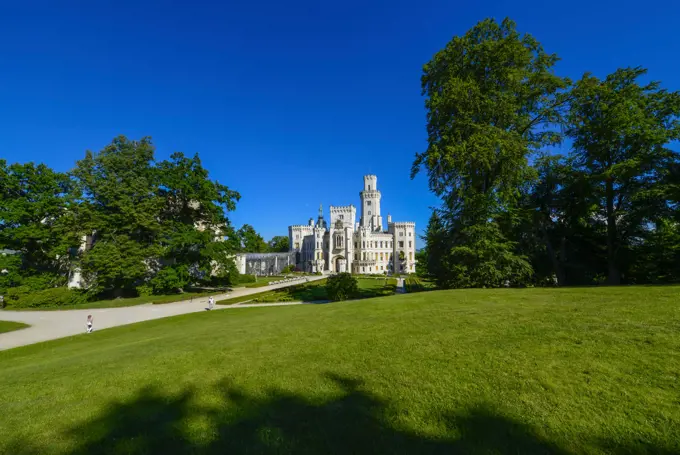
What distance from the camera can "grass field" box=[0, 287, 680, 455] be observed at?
3416 mm

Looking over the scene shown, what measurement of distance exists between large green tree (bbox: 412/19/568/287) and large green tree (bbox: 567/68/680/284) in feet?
7.11

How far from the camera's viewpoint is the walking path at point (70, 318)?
16.2m

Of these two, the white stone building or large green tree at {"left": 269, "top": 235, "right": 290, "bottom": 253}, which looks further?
large green tree at {"left": 269, "top": 235, "right": 290, "bottom": 253}

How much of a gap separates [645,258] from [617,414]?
2106 centimetres

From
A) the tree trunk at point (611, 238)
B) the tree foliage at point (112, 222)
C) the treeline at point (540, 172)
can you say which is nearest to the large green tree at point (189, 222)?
the tree foliage at point (112, 222)

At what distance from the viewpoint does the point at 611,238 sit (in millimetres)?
19172

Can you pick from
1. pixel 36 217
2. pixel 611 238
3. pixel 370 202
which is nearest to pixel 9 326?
pixel 36 217

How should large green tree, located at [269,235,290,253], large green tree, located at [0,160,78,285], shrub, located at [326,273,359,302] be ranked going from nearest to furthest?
shrub, located at [326,273,359,302], large green tree, located at [0,160,78,285], large green tree, located at [269,235,290,253]

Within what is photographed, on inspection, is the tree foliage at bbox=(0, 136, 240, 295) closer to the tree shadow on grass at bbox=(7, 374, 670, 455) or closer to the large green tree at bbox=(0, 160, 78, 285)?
the large green tree at bbox=(0, 160, 78, 285)

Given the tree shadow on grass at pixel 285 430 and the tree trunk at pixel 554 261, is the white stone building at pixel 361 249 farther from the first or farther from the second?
the tree shadow on grass at pixel 285 430

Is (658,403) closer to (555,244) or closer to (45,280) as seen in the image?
(555,244)

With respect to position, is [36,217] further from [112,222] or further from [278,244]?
[278,244]

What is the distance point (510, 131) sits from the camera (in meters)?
18.5

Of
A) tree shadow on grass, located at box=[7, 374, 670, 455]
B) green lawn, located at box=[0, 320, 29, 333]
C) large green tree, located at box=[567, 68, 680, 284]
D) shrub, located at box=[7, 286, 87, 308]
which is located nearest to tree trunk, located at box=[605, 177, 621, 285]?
large green tree, located at box=[567, 68, 680, 284]
